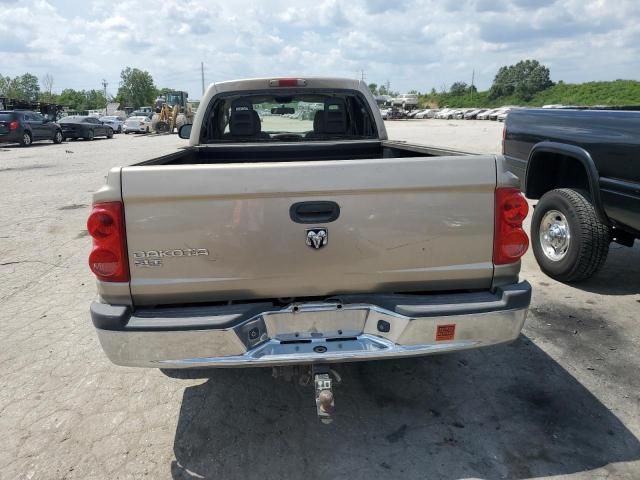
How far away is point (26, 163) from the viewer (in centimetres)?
1703

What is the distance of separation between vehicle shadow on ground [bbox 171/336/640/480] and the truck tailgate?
915 millimetres

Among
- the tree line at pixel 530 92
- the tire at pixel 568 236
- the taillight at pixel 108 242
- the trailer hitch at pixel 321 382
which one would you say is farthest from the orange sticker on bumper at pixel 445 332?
the tree line at pixel 530 92

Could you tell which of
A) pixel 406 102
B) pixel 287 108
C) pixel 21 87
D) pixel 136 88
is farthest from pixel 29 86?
pixel 287 108

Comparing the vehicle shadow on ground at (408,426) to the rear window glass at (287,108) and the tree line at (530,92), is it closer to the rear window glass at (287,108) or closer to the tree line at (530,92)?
the rear window glass at (287,108)

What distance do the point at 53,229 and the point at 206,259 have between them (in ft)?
20.6

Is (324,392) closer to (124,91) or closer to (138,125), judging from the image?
(138,125)

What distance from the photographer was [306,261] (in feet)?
8.33

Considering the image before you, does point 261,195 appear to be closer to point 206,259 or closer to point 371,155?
point 206,259

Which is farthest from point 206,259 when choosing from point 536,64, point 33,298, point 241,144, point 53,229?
point 536,64

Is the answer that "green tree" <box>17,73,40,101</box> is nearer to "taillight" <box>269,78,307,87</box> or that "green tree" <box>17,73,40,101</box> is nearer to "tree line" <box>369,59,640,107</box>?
"tree line" <box>369,59,640,107</box>

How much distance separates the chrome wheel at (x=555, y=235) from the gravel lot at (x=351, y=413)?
2.46 feet

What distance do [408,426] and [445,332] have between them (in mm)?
789

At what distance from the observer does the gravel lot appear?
2.71 meters

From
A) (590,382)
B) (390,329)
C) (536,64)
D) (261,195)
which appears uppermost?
(536,64)
